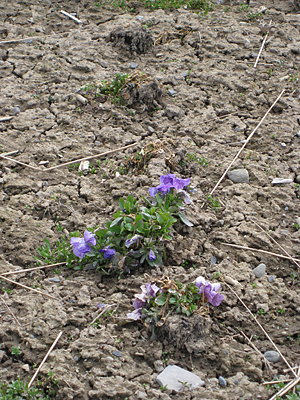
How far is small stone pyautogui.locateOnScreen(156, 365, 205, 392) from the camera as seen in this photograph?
2125mm

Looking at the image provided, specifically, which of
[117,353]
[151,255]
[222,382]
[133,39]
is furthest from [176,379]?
[133,39]

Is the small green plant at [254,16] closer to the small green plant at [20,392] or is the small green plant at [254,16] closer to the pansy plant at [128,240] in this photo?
the pansy plant at [128,240]

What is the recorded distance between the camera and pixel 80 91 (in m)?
4.36

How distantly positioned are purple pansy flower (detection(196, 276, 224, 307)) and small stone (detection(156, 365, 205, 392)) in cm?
47

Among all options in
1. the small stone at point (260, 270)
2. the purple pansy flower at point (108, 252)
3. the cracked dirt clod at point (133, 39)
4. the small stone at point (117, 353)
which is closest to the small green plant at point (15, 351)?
the small stone at point (117, 353)

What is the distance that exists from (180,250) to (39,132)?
6.75ft

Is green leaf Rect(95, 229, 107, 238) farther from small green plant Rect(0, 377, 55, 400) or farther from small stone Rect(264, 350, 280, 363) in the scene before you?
small stone Rect(264, 350, 280, 363)

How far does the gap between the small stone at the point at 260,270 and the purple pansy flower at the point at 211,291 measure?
1.50 ft

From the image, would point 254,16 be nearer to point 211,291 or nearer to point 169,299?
point 211,291

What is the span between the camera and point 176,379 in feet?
7.07

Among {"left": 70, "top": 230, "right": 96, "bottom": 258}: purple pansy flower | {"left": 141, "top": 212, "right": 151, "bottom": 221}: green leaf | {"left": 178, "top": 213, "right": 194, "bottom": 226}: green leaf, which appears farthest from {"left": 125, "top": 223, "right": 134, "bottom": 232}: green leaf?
{"left": 178, "top": 213, "right": 194, "bottom": 226}: green leaf

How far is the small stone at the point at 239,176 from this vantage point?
11.5 feet

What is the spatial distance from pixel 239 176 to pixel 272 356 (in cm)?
168

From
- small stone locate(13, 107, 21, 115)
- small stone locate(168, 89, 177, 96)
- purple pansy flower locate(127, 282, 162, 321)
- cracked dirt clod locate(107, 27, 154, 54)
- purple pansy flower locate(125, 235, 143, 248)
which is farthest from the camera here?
cracked dirt clod locate(107, 27, 154, 54)
